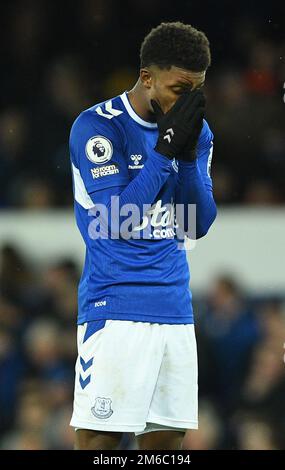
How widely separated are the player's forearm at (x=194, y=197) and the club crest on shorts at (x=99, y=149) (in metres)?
0.28

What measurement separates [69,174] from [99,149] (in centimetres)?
408

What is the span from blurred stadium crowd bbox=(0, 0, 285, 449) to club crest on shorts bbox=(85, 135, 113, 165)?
3.27 meters

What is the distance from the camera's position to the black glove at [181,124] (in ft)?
12.7

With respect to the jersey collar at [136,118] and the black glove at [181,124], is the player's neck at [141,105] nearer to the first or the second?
the jersey collar at [136,118]

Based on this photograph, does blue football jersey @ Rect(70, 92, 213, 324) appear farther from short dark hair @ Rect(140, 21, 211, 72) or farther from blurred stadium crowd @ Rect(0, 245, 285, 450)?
blurred stadium crowd @ Rect(0, 245, 285, 450)

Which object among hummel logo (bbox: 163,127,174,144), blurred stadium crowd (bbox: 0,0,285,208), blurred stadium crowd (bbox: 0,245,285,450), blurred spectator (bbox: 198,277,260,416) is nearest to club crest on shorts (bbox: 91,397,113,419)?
hummel logo (bbox: 163,127,174,144)

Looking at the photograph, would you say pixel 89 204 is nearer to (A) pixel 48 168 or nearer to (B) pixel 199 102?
(B) pixel 199 102

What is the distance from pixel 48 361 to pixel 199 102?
4049 mm

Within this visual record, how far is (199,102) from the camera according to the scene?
12.8 feet

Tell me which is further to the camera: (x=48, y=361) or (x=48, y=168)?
(x=48, y=168)

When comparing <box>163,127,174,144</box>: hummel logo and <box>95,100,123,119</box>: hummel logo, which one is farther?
<box>95,100,123,119</box>: hummel logo

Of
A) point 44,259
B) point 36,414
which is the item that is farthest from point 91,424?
point 44,259

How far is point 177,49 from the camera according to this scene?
3998 mm

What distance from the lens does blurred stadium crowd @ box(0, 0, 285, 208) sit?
319 inches
